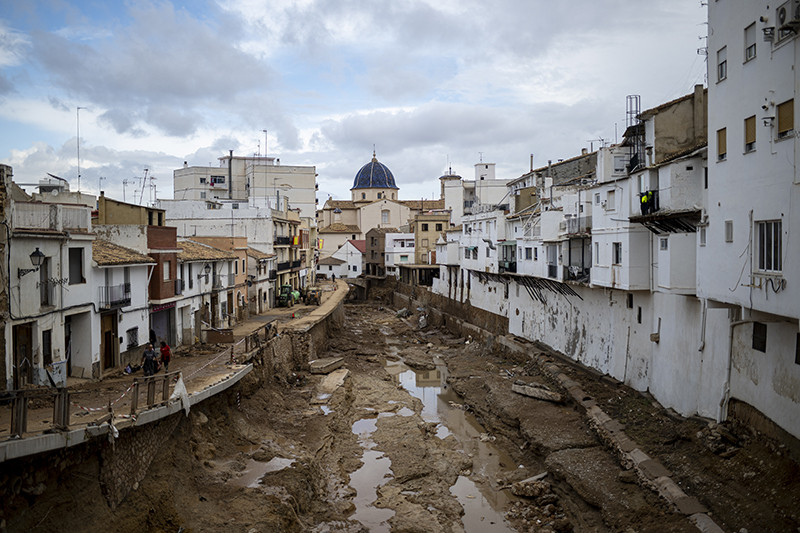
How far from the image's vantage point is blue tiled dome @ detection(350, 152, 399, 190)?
109 meters

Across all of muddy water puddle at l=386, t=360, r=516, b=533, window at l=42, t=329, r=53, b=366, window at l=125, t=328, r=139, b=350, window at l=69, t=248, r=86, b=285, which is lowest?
muddy water puddle at l=386, t=360, r=516, b=533

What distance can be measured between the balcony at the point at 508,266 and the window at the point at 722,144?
22.9 metres

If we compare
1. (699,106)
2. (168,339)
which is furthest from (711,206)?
(168,339)

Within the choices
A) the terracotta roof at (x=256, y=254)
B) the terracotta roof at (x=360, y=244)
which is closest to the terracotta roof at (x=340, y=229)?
the terracotta roof at (x=360, y=244)

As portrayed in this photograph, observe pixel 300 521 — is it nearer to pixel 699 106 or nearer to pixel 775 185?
pixel 775 185

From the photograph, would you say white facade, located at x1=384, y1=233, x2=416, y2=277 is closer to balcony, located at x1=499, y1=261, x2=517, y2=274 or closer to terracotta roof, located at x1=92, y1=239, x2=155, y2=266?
balcony, located at x1=499, y1=261, x2=517, y2=274

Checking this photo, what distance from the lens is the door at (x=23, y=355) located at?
18.1m

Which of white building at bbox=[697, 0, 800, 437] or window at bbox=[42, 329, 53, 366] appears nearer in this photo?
white building at bbox=[697, 0, 800, 437]

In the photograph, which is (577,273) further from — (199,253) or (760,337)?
(199,253)

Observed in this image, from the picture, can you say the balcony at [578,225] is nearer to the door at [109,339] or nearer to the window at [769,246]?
the window at [769,246]

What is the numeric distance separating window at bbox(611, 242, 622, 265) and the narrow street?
Answer: 515cm

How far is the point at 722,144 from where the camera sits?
17172 mm

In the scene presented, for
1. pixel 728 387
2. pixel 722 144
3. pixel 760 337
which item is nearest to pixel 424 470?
pixel 728 387

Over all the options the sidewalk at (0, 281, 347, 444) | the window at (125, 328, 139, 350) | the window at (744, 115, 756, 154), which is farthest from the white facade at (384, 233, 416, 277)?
the window at (744, 115, 756, 154)
